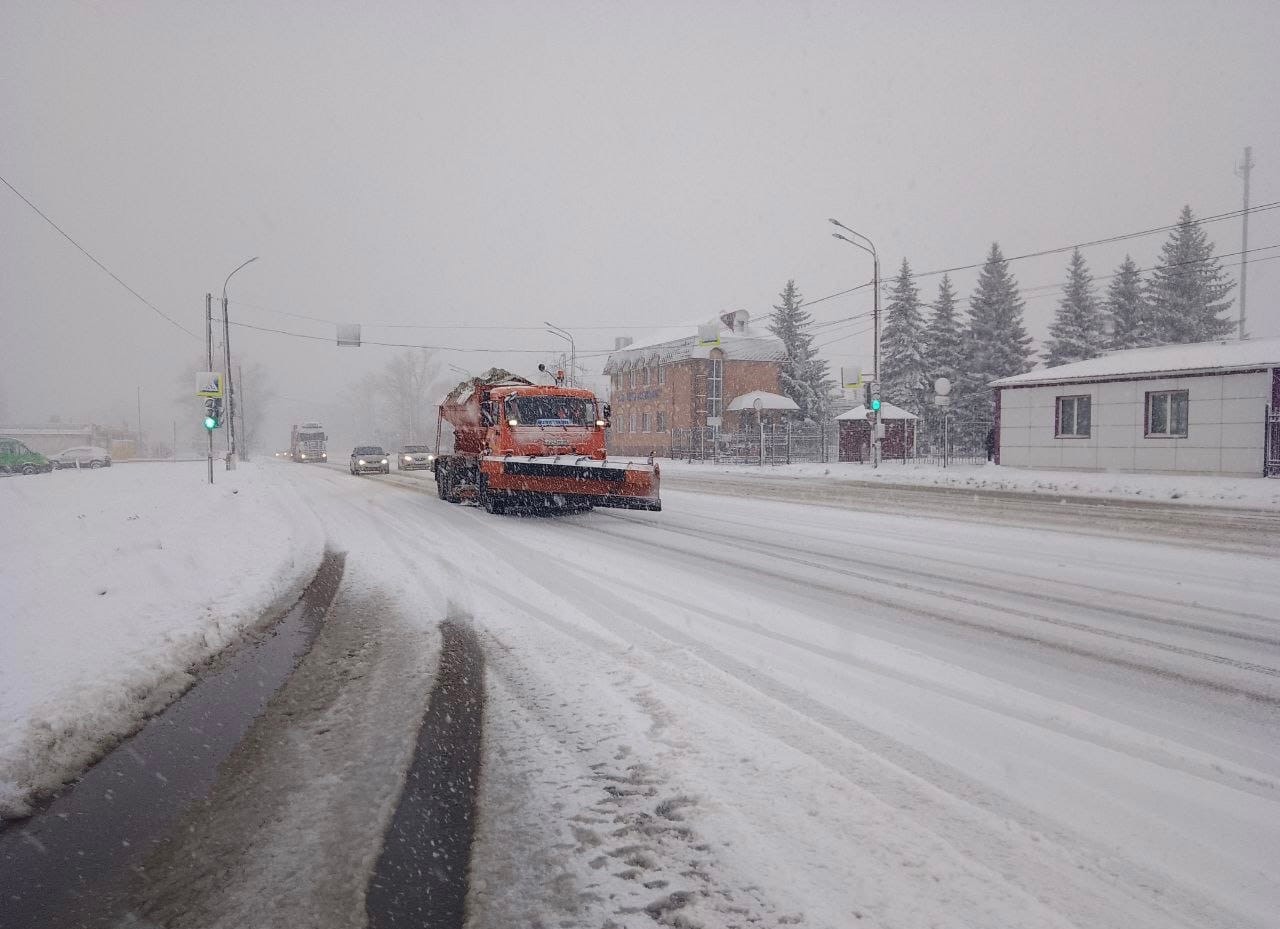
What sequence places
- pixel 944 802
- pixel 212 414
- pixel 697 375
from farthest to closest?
1. pixel 697 375
2. pixel 212 414
3. pixel 944 802

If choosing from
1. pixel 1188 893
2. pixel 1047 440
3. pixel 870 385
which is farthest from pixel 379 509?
pixel 1047 440

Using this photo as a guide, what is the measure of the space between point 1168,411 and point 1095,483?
567 centimetres

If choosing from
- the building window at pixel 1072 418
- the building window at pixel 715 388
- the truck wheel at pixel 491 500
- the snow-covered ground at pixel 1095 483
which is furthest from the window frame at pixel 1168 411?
the building window at pixel 715 388

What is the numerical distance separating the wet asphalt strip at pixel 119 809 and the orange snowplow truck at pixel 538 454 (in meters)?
8.04

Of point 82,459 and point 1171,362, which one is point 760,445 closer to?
point 1171,362

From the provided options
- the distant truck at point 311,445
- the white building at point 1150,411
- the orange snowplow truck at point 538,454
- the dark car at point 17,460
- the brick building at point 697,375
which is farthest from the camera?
the distant truck at point 311,445

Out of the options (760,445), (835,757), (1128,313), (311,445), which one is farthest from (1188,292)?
(311,445)

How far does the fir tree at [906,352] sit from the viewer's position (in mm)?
46375

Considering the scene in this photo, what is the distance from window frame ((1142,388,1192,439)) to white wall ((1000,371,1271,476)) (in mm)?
102

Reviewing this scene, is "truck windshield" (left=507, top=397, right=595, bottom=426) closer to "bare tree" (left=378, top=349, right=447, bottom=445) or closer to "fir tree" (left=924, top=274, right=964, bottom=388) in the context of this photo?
"fir tree" (left=924, top=274, right=964, bottom=388)

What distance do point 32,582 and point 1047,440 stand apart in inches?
1205

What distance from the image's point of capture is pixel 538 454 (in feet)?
46.2

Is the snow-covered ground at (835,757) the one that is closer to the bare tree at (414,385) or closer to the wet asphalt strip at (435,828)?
the wet asphalt strip at (435,828)

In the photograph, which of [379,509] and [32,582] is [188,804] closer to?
[32,582]
